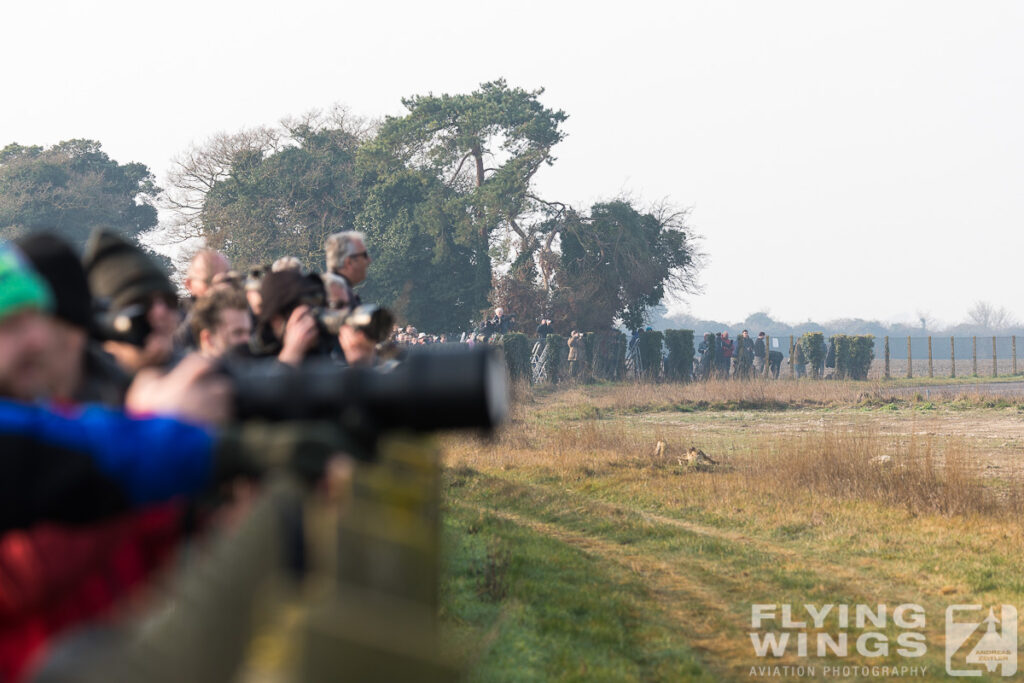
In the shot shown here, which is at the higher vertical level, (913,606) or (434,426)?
(434,426)

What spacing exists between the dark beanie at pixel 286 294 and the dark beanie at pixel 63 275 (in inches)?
113

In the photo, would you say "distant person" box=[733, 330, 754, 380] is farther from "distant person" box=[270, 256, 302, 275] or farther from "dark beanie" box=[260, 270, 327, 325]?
"dark beanie" box=[260, 270, 327, 325]

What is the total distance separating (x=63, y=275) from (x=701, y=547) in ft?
31.5

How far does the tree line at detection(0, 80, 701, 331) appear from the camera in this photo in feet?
142

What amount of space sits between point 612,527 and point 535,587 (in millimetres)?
3131

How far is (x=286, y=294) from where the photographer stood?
523 centimetres

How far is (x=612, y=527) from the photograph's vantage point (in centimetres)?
1237

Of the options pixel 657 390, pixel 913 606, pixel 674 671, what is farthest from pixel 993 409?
pixel 674 671

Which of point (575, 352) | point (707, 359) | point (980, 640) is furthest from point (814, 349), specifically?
point (980, 640)

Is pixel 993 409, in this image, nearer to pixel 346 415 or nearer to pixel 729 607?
pixel 729 607

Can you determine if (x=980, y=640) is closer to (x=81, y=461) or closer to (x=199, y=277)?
(x=199, y=277)

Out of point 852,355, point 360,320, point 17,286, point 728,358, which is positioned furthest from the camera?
point 852,355

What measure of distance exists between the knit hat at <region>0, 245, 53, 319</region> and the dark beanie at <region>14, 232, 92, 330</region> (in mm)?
84

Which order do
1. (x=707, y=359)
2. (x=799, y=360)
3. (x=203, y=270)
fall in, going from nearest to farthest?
1. (x=203, y=270)
2. (x=707, y=359)
3. (x=799, y=360)
